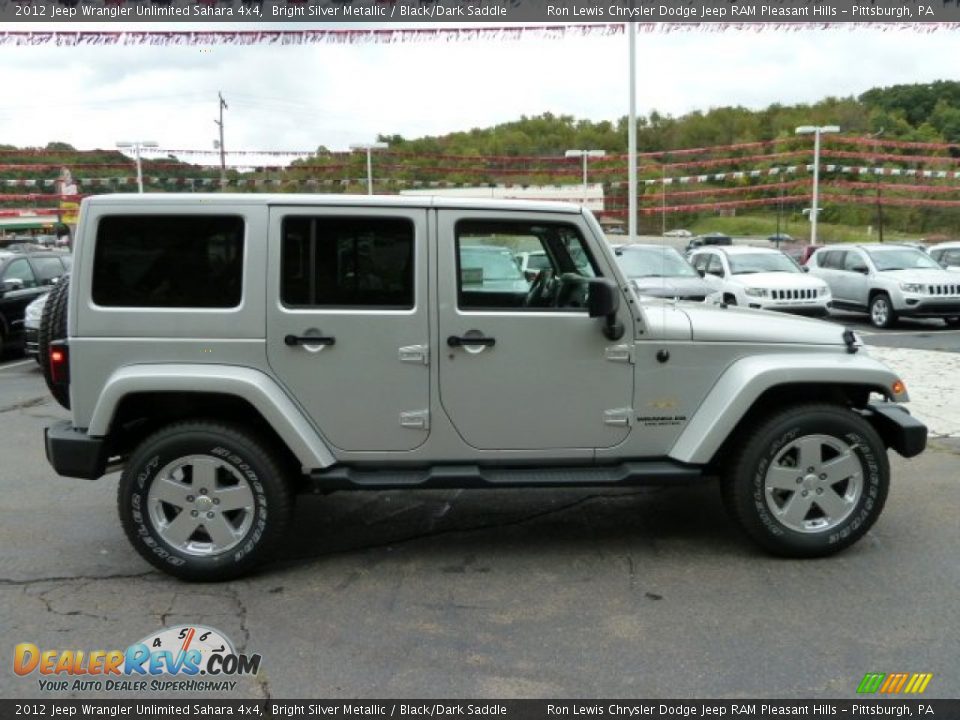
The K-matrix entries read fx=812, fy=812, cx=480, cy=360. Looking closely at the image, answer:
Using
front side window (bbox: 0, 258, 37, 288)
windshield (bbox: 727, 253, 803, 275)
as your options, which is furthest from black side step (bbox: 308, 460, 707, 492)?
windshield (bbox: 727, 253, 803, 275)

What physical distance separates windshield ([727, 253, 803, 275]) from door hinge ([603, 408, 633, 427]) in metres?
11.6

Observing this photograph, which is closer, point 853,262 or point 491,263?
point 491,263

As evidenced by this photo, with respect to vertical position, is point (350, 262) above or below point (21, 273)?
above

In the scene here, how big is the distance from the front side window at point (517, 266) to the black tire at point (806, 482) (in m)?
1.21

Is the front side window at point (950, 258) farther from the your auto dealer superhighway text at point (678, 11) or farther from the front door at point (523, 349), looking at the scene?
the front door at point (523, 349)

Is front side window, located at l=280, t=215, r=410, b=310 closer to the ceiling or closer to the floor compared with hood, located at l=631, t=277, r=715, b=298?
closer to the ceiling

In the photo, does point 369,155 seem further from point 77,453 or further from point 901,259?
point 901,259

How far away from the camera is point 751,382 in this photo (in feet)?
13.4

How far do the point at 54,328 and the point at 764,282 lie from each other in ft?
41.0

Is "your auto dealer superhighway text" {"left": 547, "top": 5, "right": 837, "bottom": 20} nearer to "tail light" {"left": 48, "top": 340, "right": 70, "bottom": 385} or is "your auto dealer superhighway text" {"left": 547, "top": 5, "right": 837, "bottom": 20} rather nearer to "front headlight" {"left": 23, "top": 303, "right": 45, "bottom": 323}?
"tail light" {"left": 48, "top": 340, "right": 70, "bottom": 385}

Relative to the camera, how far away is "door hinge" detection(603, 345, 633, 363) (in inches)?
164

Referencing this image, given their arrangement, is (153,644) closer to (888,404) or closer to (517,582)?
(517,582)

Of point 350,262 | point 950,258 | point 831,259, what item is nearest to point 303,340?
point 350,262

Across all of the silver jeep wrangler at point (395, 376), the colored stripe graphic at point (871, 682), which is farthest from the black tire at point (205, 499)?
the colored stripe graphic at point (871, 682)
